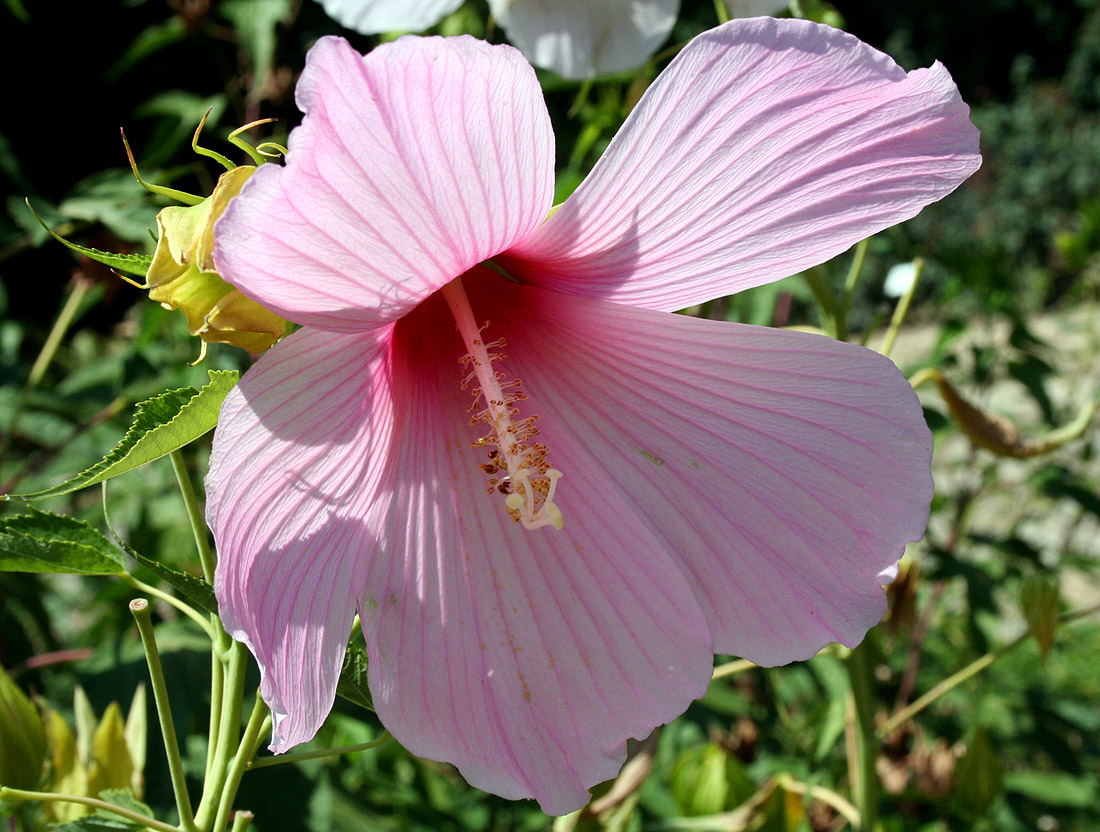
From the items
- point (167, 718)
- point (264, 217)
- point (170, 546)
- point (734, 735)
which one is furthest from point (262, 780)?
point (734, 735)

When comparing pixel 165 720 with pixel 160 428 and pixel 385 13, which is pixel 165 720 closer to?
A: pixel 160 428

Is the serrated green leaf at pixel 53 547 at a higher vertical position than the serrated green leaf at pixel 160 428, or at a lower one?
lower

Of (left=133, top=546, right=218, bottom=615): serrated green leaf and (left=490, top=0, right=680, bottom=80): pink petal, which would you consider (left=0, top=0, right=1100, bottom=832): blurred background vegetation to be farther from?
(left=133, top=546, right=218, bottom=615): serrated green leaf

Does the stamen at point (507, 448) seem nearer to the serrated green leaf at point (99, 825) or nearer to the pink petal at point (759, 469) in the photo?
the pink petal at point (759, 469)

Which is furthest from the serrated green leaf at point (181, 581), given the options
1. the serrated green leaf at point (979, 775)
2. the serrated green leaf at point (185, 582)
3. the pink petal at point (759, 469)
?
the serrated green leaf at point (979, 775)

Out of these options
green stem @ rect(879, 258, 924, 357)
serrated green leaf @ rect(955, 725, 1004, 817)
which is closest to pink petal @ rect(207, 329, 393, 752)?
green stem @ rect(879, 258, 924, 357)
